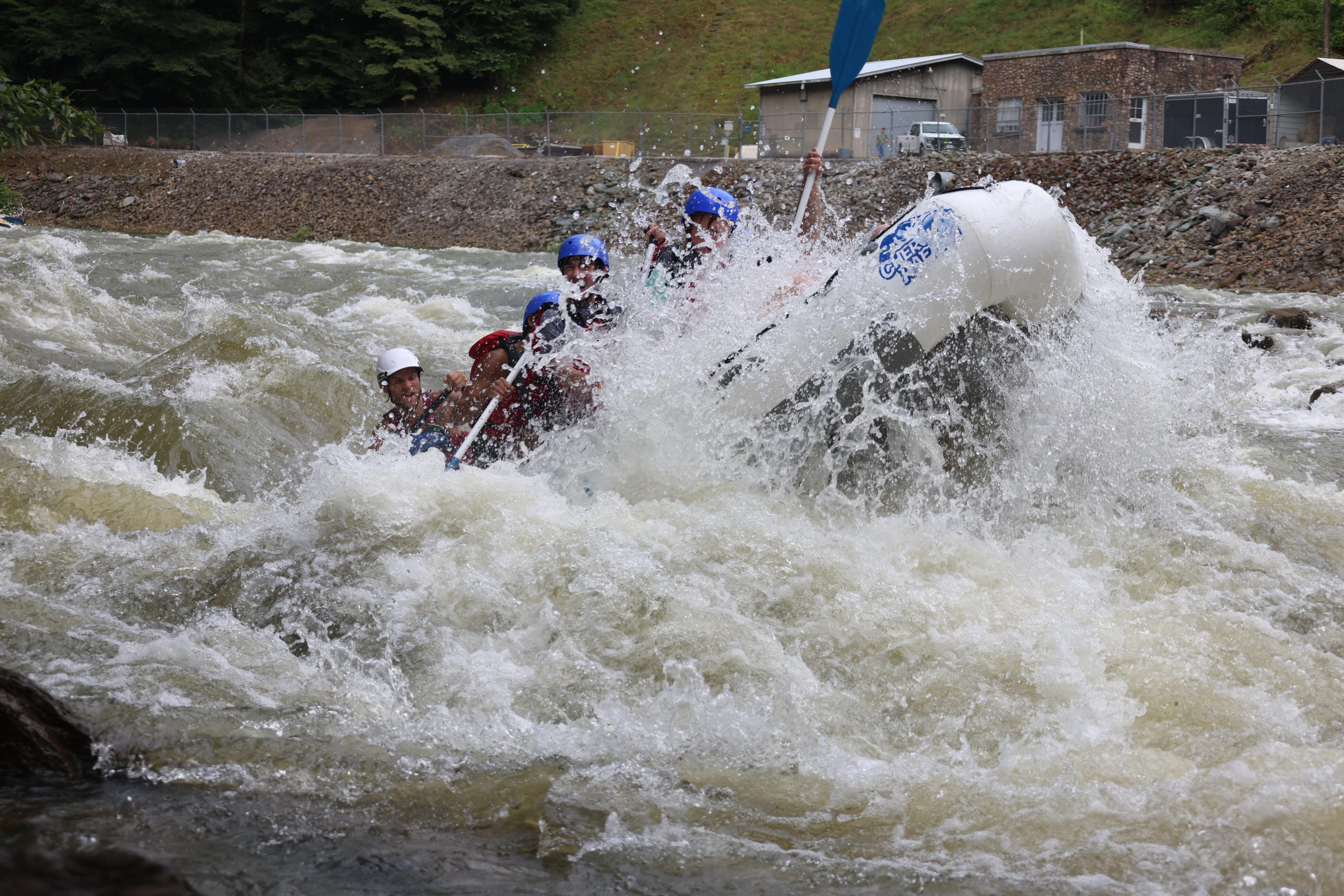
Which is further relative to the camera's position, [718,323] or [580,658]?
[718,323]

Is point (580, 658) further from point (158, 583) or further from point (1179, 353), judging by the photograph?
point (1179, 353)

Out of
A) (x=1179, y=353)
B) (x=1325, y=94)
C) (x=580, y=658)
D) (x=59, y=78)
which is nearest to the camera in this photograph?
(x=580, y=658)

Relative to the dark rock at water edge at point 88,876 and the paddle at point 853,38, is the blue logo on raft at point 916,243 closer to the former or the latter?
the paddle at point 853,38

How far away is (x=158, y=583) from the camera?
463 centimetres

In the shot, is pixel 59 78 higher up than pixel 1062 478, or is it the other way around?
pixel 59 78

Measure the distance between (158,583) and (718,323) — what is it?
283 centimetres

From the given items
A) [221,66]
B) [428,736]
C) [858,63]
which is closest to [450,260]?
[858,63]

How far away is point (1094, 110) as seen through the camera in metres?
30.1

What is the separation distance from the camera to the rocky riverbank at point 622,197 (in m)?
16.5

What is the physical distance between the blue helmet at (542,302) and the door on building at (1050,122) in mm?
26756

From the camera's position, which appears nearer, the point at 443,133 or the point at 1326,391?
the point at 1326,391

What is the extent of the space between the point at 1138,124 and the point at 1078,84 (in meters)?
3.00

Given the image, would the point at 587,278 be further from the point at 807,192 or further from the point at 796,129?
the point at 796,129

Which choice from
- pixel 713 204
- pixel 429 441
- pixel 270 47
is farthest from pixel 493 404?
pixel 270 47
